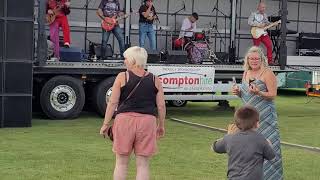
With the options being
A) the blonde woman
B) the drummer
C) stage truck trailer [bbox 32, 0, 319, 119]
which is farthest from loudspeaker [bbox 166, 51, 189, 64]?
the blonde woman

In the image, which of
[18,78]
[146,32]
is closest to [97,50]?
[146,32]

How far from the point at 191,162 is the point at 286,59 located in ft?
27.0

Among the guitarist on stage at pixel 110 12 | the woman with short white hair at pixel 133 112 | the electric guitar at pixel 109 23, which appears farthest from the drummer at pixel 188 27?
the woman with short white hair at pixel 133 112

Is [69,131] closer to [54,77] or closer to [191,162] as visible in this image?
[54,77]

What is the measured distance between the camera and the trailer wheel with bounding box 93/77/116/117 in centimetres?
1426

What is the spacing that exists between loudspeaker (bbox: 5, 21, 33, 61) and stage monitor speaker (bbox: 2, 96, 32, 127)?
783 mm

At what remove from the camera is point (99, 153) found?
9422 millimetres

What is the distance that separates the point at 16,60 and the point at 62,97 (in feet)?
6.16

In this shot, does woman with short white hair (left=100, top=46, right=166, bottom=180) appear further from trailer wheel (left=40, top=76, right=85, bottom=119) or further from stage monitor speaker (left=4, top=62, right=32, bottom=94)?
trailer wheel (left=40, top=76, right=85, bottom=119)

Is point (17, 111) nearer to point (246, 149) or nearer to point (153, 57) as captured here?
point (153, 57)

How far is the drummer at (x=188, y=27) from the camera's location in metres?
17.7

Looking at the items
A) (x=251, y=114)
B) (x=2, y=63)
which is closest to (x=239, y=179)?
(x=251, y=114)

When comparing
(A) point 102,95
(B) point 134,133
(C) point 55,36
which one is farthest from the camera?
(A) point 102,95

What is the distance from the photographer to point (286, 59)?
16328 millimetres
